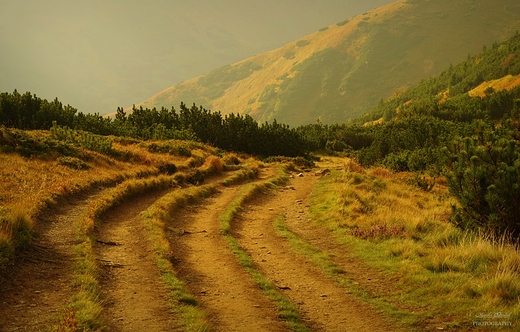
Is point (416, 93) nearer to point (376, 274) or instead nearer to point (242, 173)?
point (242, 173)

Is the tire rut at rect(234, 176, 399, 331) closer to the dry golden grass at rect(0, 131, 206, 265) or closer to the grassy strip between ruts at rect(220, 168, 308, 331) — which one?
the grassy strip between ruts at rect(220, 168, 308, 331)

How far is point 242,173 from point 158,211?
48.9ft

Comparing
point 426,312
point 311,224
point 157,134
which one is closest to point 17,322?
point 426,312

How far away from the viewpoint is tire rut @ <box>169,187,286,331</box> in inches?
336

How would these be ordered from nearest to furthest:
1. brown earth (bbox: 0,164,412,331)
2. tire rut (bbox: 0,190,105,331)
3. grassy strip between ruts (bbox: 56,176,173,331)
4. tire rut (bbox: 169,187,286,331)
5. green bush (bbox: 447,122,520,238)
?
grassy strip between ruts (bbox: 56,176,173,331) < tire rut (bbox: 0,190,105,331) < brown earth (bbox: 0,164,412,331) < tire rut (bbox: 169,187,286,331) < green bush (bbox: 447,122,520,238)

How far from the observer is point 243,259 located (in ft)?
41.2

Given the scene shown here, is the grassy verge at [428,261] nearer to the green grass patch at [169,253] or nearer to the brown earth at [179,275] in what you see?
the brown earth at [179,275]

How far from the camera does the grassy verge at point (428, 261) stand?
28.2 ft

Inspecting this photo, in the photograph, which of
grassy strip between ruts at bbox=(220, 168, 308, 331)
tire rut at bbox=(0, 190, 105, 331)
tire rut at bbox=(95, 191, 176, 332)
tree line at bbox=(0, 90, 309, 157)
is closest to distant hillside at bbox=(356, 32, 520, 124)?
tree line at bbox=(0, 90, 309, 157)

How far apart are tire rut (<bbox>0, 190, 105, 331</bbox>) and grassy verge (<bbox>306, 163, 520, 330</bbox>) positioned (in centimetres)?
705

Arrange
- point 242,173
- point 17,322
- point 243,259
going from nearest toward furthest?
point 17,322, point 243,259, point 242,173

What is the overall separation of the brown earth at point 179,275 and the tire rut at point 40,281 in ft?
0.06

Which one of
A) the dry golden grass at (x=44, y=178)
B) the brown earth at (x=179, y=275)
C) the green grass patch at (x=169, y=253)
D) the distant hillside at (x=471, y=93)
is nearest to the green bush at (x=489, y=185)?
the brown earth at (x=179, y=275)

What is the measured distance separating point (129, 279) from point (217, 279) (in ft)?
7.46
